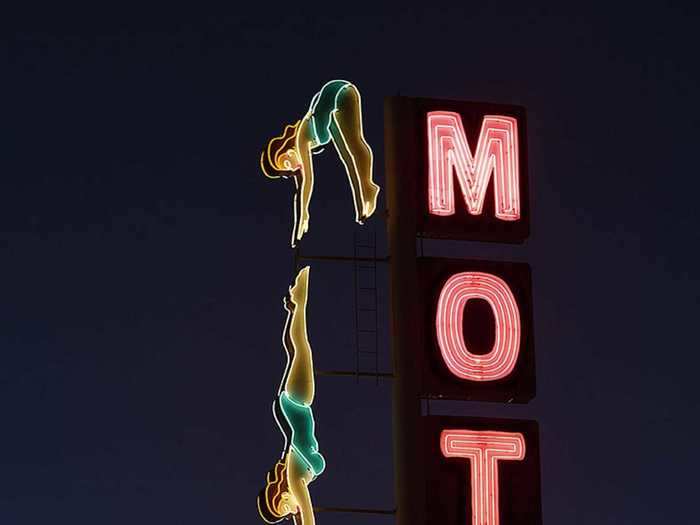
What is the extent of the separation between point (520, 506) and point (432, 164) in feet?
12.1

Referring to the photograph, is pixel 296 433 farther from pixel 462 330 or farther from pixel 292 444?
pixel 462 330

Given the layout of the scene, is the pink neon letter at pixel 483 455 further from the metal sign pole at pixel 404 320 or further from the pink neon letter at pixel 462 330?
the pink neon letter at pixel 462 330

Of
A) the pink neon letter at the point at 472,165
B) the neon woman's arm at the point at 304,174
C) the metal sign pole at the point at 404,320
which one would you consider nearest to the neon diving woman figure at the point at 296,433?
the neon woman's arm at the point at 304,174

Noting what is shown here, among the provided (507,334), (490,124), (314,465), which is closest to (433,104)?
(490,124)

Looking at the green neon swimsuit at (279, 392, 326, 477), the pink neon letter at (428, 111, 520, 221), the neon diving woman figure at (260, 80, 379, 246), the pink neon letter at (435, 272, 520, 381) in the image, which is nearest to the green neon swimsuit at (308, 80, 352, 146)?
the neon diving woman figure at (260, 80, 379, 246)

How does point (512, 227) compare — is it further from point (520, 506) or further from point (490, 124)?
point (520, 506)

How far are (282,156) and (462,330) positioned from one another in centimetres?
292

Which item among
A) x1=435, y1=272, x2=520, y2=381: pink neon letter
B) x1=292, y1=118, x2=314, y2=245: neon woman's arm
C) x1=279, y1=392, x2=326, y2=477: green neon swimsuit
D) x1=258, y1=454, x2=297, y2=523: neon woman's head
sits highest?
x1=292, y1=118, x2=314, y2=245: neon woman's arm

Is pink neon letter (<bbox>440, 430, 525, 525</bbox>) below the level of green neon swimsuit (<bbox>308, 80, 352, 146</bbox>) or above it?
below

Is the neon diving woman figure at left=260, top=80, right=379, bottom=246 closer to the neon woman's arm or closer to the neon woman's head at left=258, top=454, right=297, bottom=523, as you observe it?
the neon woman's arm

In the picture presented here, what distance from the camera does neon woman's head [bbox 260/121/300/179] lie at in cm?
2149

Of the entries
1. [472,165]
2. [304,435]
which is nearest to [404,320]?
[304,435]

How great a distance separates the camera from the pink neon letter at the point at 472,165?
20781 millimetres

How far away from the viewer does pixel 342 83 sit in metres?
21.2
